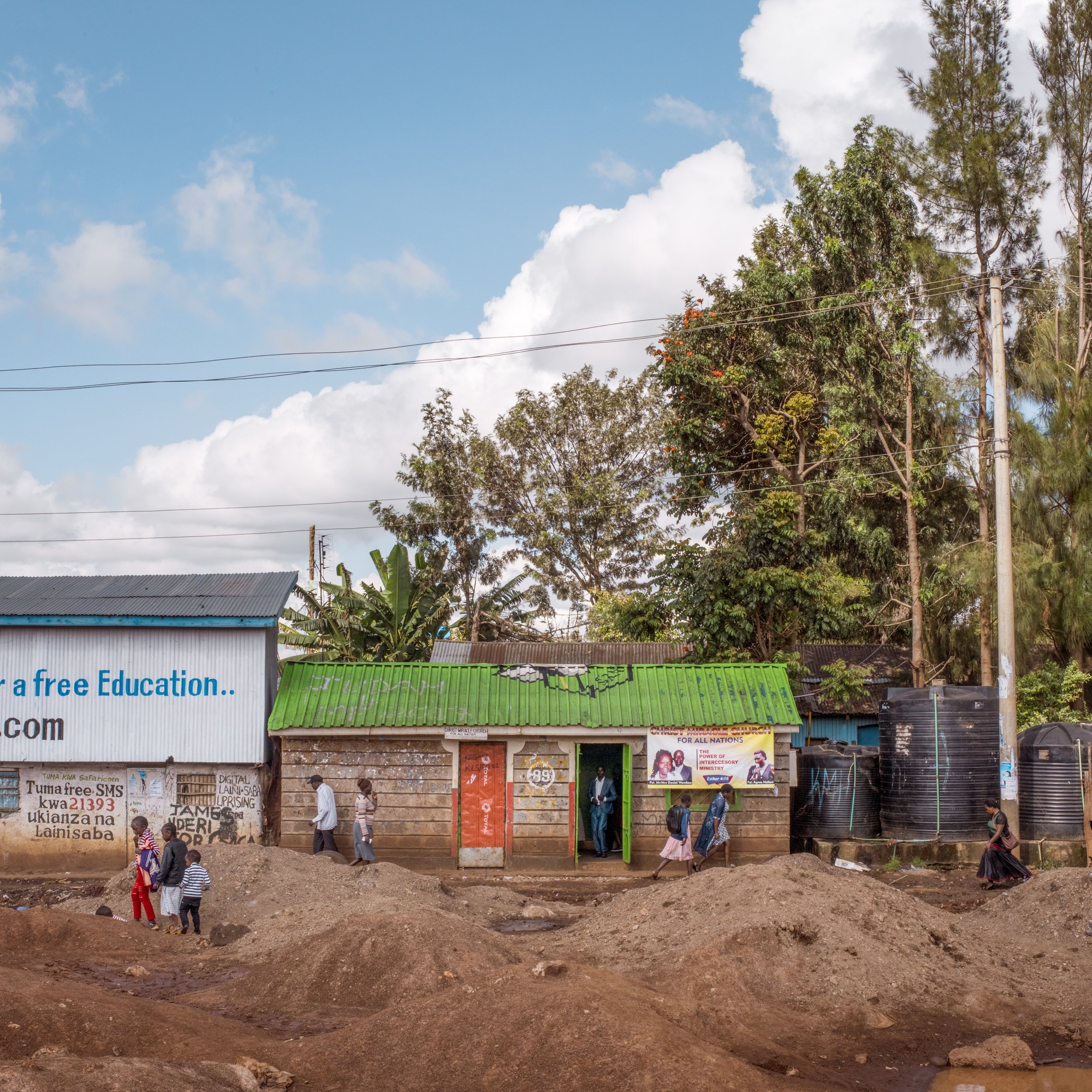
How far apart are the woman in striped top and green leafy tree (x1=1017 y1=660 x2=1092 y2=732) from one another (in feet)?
45.0

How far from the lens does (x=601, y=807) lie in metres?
19.5

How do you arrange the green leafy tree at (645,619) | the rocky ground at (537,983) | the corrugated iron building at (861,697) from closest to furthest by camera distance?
the rocky ground at (537,983), the green leafy tree at (645,619), the corrugated iron building at (861,697)

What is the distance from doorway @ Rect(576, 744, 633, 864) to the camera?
18.7m

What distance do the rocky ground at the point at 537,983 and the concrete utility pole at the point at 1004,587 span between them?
2.62 m

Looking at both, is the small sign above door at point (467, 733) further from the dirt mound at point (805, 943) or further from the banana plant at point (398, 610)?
the banana plant at point (398, 610)

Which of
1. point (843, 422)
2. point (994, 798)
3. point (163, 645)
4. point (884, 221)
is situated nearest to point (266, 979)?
point (163, 645)

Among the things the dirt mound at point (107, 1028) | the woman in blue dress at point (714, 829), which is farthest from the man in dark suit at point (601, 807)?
the dirt mound at point (107, 1028)

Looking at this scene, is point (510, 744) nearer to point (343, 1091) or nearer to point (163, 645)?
point (163, 645)

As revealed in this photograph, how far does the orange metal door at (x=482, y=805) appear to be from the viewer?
18562 millimetres

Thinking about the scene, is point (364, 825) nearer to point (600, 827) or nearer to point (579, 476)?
point (600, 827)

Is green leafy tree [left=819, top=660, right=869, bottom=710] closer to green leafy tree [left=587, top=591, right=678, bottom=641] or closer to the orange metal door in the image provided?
green leafy tree [left=587, top=591, right=678, bottom=641]

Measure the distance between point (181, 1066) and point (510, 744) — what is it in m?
11.3

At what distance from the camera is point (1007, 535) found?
18.2 m

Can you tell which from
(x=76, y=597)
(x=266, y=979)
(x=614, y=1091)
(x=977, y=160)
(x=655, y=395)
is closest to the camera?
(x=614, y=1091)
